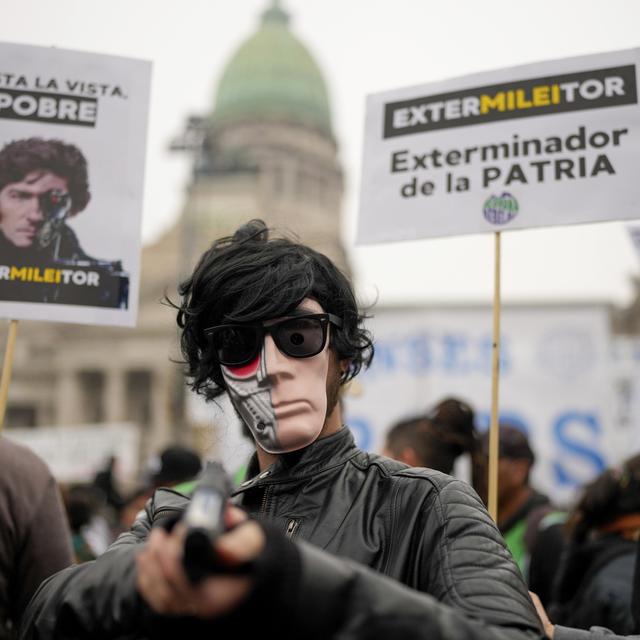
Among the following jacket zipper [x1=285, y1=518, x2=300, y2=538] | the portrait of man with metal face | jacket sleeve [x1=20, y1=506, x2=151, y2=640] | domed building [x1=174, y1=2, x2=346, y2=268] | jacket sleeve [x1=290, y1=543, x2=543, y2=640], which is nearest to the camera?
jacket sleeve [x1=290, y1=543, x2=543, y2=640]

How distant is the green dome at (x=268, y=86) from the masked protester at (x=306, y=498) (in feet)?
192

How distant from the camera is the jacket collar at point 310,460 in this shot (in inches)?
64.5

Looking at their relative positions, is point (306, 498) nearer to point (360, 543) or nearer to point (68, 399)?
point (360, 543)

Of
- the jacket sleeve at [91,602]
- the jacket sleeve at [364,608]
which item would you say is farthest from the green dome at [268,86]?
the jacket sleeve at [364,608]

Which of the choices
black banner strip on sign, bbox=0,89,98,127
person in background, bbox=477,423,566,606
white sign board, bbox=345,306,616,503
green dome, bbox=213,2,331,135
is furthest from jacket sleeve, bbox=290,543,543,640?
green dome, bbox=213,2,331,135

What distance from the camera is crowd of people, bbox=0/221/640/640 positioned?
40.9 inches

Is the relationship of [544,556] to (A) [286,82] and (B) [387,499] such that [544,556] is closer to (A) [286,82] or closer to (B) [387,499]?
(B) [387,499]

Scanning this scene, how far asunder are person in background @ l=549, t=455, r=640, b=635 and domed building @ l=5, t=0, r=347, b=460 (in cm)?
4602

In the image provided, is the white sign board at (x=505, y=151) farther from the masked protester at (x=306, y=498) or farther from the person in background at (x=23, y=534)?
the person in background at (x=23, y=534)

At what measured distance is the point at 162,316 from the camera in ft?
169

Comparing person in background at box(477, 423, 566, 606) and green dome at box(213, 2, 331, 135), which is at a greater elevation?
green dome at box(213, 2, 331, 135)

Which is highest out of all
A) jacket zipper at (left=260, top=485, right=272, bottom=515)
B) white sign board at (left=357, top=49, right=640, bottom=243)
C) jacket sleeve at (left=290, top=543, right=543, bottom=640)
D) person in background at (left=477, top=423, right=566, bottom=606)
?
white sign board at (left=357, top=49, right=640, bottom=243)

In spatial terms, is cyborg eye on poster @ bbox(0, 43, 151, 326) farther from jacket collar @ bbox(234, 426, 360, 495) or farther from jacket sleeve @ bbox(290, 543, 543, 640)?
jacket sleeve @ bbox(290, 543, 543, 640)

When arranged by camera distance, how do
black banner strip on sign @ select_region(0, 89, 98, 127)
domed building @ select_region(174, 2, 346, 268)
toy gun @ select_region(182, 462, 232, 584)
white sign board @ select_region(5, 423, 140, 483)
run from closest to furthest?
toy gun @ select_region(182, 462, 232, 584) < black banner strip on sign @ select_region(0, 89, 98, 127) < white sign board @ select_region(5, 423, 140, 483) < domed building @ select_region(174, 2, 346, 268)
